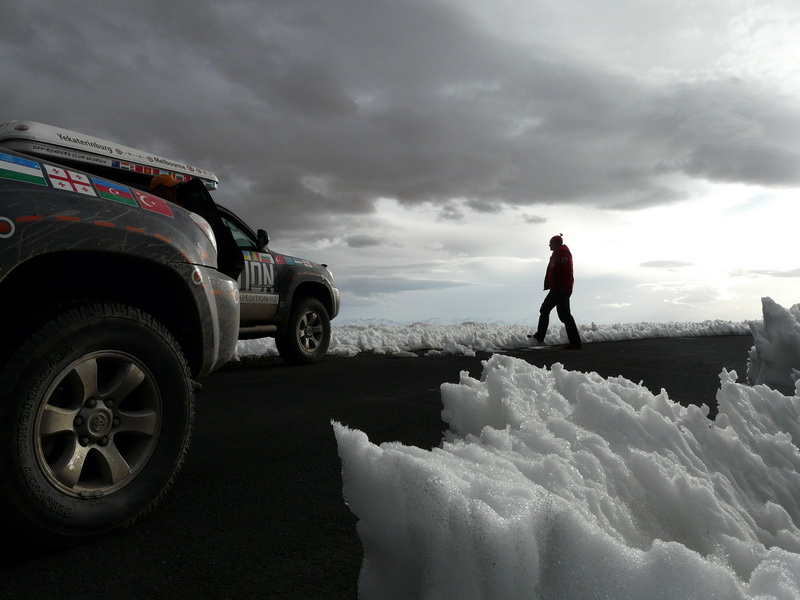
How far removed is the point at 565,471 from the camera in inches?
61.3

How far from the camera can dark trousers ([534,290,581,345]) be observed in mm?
10633

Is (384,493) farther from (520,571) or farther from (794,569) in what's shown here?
(794,569)

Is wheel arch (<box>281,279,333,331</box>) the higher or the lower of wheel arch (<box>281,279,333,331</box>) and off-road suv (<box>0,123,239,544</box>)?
the higher

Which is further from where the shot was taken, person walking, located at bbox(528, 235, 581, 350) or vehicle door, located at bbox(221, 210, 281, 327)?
person walking, located at bbox(528, 235, 581, 350)

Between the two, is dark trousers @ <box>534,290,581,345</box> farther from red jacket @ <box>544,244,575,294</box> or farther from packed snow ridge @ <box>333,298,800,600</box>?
packed snow ridge @ <box>333,298,800,600</box>

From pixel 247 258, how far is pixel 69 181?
5.21 m

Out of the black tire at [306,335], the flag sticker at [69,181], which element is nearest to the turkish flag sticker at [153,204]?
the flag sticker at [69,181]

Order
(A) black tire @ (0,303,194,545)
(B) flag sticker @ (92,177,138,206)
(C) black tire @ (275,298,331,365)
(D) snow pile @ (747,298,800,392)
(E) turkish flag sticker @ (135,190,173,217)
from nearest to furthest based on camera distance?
(A) black tire @ (0,303,194,545) → (B) flag sticker @ (92,177,138,206) → (E) turkish flag sticker @ (135,190,173,217) → (D) snow pile @ (747,298,800,392) → (C) black tire @ (275,298,331,365)

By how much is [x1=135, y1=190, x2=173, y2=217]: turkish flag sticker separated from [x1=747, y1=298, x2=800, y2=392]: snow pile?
14.3ft

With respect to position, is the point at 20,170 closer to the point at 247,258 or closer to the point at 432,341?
the point at 247,258

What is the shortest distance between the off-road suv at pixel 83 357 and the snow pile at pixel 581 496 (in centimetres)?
111

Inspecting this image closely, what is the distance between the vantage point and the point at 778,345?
13.7ft

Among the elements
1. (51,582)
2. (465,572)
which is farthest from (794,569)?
(51,582)

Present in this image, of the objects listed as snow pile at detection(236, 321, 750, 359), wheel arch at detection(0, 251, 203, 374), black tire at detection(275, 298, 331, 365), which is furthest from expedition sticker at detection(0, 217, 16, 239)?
snow pile at detection(236, 321, 750, 359)
